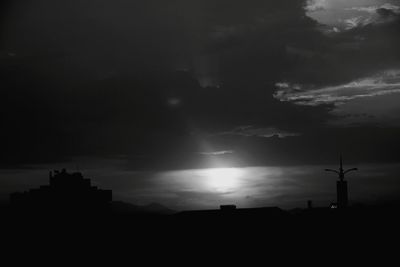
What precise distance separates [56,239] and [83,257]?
12.5 meters

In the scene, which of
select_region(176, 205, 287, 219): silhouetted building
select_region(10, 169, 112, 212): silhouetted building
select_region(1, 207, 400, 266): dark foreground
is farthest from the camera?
select_region(10, 169, 112, 212): silhouetted building

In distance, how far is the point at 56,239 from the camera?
235 ft

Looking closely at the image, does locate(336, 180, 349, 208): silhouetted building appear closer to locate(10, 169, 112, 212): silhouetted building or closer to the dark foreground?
the dark foreground

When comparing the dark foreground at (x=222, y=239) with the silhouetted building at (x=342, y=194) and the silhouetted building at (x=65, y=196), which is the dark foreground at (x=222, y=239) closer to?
the silhouetted building at (x=342, y=194)

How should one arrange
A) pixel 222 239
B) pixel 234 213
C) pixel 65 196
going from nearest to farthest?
pixel 222 239
pixel 234 213
pixel 65 196

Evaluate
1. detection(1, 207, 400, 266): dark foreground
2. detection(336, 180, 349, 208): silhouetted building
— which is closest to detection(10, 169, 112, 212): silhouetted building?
detection(1, 207, 400, 266): dark foreground

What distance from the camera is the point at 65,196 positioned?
411 ft

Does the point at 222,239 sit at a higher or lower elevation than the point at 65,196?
lower

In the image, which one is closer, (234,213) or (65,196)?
(234,213)

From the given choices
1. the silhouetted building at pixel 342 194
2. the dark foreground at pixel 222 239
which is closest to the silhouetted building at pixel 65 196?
the dark foreground at pixel 222 239

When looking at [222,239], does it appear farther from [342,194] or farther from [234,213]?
[342,194]

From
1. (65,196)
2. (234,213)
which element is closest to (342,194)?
(234,213)

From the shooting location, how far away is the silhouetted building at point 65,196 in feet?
405

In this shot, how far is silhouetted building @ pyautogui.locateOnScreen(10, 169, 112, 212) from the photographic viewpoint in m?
123
